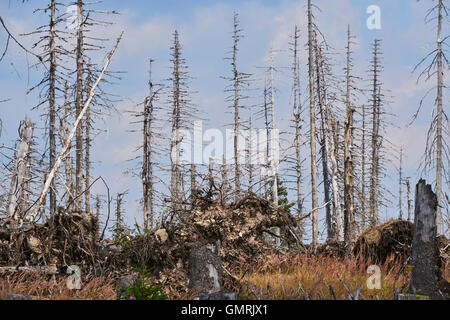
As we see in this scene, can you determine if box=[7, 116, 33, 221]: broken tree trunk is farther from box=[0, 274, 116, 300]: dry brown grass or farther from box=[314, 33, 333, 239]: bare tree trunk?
box=[314, 33, 333, 239]: bare tree trunk

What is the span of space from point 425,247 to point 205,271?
3.12 m

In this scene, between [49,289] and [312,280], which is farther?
[312,280]

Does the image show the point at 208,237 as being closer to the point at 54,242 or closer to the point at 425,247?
the point at 54,242

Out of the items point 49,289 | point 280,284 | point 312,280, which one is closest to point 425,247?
point 312,280

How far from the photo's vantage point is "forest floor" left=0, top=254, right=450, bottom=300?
5840mm

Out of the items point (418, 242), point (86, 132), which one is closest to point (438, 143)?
point (418, 242)

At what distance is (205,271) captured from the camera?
6031mm

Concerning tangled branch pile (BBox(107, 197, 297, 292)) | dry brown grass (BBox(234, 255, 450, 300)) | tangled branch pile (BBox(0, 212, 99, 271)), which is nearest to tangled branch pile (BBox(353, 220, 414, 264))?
dry brown grass (BBox(234, 255, 450, 300))

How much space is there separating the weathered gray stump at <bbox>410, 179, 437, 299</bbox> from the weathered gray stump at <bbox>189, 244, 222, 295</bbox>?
9.10ft

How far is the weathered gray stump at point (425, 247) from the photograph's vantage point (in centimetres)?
570

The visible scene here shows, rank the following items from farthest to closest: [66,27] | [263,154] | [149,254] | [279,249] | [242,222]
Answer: [263,154] < [66,27] < [279,249] < [242,222] < [149,254]

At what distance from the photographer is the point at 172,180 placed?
26.4 meters
